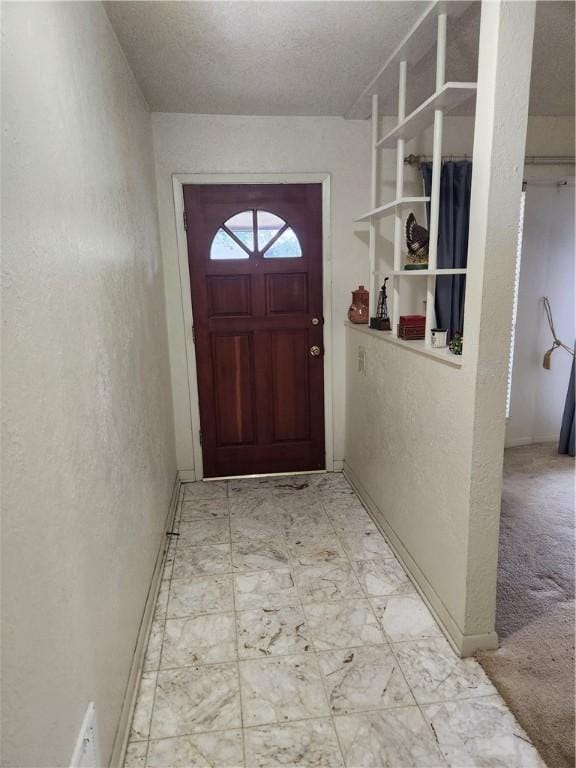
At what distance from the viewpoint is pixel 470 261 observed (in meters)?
1.69

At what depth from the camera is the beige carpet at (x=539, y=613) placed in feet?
5.10

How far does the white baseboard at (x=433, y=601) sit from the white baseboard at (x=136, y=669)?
1.19 metres

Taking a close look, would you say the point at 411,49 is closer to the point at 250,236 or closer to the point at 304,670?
the point at 250,236

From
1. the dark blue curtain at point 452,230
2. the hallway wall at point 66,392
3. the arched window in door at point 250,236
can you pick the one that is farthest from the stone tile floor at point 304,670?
the arched window in door at point 250,236

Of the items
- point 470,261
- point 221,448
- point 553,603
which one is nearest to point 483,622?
point 553,603

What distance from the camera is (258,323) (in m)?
3.36

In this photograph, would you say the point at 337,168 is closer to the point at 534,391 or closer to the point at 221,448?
the point at 221,448

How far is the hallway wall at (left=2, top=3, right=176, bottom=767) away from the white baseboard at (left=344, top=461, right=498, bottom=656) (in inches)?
47.9

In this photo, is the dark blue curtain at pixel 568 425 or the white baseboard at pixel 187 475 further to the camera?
the dark blue curtain at pixel 568 425

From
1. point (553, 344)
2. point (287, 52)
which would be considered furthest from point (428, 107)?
point (553, 344)

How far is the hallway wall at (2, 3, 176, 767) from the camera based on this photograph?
0.88 m

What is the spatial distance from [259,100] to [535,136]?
198 centimetres

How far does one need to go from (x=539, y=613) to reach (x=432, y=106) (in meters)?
2.15

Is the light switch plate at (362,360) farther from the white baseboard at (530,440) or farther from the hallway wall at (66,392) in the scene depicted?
the white baseboard at (530,440)
